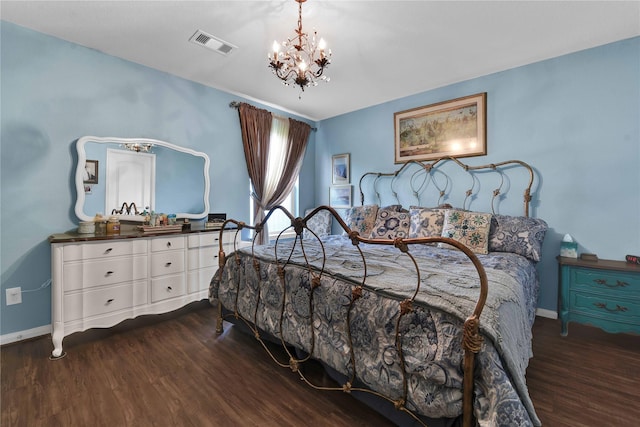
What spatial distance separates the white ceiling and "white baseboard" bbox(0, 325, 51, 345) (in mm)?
2534

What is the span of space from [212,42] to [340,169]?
255cm

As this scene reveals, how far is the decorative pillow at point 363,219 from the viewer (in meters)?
3.41

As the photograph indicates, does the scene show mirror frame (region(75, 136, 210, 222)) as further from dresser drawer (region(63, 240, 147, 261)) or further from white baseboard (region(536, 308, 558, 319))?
white baseboard (region(536, 308, 558, 319))

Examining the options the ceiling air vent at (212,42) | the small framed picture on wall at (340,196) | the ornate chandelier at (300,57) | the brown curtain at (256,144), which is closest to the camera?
the ornate chandelier at (300,57)

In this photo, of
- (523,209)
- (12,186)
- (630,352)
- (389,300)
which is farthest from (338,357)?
(12,186)

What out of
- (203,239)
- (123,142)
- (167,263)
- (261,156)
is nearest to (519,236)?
(203,239)

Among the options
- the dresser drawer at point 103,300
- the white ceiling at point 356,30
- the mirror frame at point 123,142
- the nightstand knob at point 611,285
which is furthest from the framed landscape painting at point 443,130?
the dresser drawer at point 103,300

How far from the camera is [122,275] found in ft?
7.99

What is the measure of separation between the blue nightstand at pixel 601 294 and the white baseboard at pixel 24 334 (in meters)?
4.48

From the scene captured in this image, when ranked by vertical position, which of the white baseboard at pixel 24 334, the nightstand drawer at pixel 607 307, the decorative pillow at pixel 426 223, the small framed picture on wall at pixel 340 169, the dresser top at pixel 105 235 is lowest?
the white baseboard at pixel 24 334

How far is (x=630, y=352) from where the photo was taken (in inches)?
85.4

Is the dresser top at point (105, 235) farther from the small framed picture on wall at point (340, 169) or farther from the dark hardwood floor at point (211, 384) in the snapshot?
the small framed picture on wall at point (340, 169)

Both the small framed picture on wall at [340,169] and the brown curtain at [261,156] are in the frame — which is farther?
the small framed picture on wall at [340,169]

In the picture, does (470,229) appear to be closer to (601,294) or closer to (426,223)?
(426,223)
